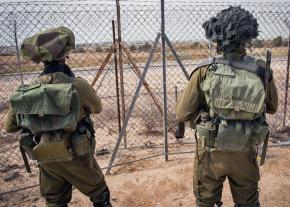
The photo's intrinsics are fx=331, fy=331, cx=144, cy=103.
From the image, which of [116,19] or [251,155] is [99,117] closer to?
[116,19]

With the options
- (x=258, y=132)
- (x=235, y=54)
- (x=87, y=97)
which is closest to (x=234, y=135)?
(x=258, y=132)

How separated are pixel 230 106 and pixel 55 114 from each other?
134 cm

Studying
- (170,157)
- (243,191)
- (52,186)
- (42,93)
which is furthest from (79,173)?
(170,157)

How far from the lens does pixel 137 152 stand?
5363 mm

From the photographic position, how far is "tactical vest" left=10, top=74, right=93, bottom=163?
2561 mm

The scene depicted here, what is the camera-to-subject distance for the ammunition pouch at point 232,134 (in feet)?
8.20

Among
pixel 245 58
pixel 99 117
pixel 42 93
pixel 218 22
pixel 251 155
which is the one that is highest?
pixel 218 22

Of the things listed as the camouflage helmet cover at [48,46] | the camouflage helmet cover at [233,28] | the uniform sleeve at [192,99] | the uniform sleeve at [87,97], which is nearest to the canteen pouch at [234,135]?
the uniform sleeve at [192,99]

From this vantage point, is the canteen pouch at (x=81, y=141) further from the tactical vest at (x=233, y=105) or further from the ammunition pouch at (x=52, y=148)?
the tactical vest at (x=233, y=105)

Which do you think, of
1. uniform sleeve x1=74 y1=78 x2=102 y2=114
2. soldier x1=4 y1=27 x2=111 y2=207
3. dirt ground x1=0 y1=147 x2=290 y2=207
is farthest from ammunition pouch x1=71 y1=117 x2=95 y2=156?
dirt ground x1=0 y1=147 x2=290 y2=207

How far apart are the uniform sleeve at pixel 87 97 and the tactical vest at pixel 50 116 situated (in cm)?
8

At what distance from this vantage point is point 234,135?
250cm

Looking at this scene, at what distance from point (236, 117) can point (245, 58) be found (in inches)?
18.2

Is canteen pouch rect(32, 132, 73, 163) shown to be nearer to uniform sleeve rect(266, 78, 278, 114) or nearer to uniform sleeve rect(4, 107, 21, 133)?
uniform sleeve rect(4, 107, 21, 133)
